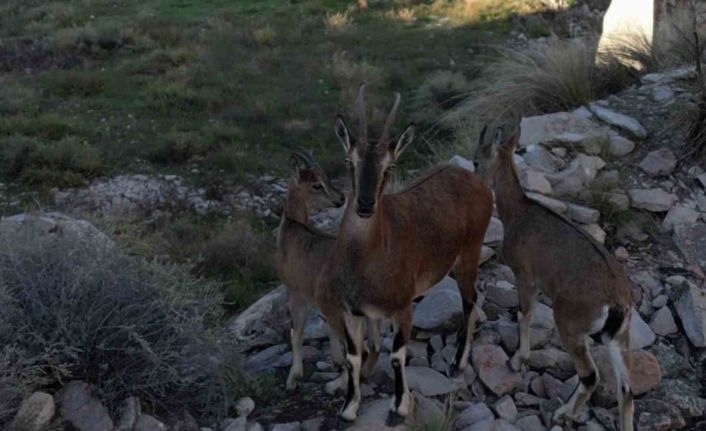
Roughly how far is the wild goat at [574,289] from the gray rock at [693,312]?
1.44 m

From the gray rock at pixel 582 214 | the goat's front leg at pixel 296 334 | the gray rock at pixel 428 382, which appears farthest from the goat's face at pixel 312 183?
the gray rock at pixel 582 214

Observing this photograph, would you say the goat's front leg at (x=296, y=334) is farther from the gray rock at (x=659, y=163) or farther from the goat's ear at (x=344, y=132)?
the gray rock at (x=659, y=163)

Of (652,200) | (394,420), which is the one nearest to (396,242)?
(394,420)

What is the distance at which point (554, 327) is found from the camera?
6.57 metres

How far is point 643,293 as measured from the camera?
7172 mm

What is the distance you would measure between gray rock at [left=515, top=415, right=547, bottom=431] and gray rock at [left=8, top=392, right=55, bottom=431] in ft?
9.66

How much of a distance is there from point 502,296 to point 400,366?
1.92 m

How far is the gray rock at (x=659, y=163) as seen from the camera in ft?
29.6

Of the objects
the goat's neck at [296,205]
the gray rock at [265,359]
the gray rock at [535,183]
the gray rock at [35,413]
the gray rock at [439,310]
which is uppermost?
the goat's neck at [296,205]

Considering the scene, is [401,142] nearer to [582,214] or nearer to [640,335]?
[640,335]

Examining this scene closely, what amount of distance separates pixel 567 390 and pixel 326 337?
1972 mm

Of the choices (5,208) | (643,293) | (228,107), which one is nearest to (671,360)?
(643,293)

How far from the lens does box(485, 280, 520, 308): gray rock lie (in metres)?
7.01

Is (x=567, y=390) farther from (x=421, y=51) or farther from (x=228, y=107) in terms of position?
(x=421, y=51)
